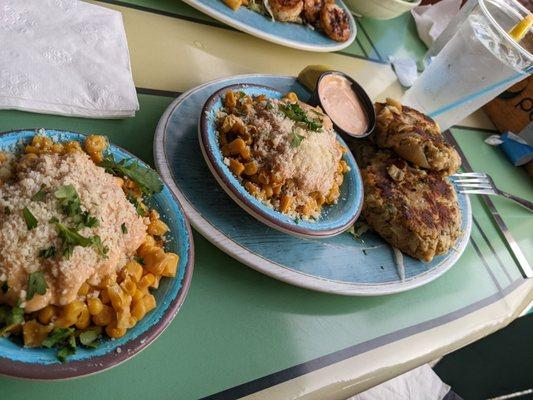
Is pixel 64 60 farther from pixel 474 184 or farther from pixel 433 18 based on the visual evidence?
pixel 433 18

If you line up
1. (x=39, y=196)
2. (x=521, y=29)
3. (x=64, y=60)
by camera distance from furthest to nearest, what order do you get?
(x=521, y=29)
(x=64, y=60)
(x=39, y=196)

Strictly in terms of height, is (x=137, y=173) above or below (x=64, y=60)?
above

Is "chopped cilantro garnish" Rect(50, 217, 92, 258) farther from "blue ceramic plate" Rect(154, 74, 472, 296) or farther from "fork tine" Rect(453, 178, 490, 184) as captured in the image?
"fork tine" Rect(453, 178, 490, 184)

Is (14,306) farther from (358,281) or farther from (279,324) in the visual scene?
(358,281)

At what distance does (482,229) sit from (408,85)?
0.88m

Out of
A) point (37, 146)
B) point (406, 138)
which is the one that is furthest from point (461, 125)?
point (37, 146)

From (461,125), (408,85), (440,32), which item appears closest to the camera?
(408,85)

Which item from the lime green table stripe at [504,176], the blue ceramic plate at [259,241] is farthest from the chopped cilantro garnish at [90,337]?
the lime green table stripe at [504,176]

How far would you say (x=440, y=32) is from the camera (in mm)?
2943

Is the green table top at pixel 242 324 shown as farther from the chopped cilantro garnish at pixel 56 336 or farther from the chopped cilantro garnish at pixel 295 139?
the chopped cilantro garnish at pixel 295 139

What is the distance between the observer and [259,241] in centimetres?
134

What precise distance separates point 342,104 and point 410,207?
20.5 inches

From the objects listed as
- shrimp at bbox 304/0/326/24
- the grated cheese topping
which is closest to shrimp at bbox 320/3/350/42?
shrimp at bbox 304/0/326/24

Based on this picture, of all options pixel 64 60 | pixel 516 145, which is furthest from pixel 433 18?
pixel 64 60
